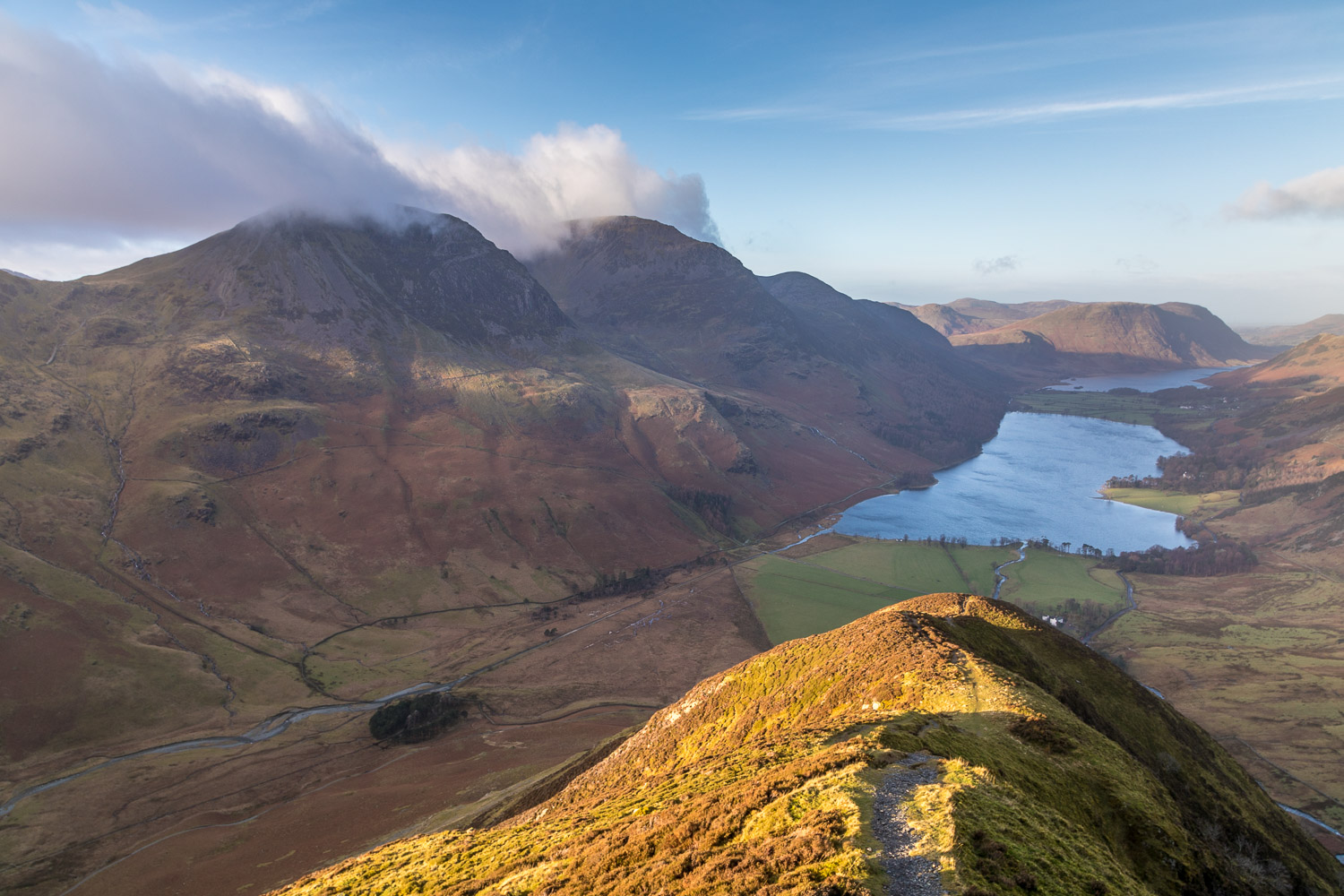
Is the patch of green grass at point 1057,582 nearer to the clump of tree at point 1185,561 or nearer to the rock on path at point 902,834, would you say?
the clump of tree at point 1185,561

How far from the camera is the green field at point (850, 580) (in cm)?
14750

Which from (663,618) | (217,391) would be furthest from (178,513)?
(663,618)

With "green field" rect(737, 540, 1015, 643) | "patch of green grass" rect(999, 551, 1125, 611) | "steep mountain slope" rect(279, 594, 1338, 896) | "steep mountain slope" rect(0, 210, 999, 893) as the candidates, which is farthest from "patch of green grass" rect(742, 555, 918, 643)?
"steep mountain slope" rect(279, 594, 1338, 896)

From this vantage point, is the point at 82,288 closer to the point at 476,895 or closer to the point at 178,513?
the point at 178,513

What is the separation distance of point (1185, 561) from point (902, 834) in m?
215

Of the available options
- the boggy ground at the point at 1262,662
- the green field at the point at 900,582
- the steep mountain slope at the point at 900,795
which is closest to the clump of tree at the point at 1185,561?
the boggy ground at the point at 1262,662

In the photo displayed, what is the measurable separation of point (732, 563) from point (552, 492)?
52998mm

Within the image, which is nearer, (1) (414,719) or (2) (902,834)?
(2) (902,834)

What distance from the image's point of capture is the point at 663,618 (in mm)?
146750

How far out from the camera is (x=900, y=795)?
23.9 m

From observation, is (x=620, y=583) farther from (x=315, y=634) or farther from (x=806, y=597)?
(x=315, y=634)

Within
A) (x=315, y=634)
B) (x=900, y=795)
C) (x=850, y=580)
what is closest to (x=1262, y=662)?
(x=850, y=580)

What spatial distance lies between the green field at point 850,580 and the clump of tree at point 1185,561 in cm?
2934

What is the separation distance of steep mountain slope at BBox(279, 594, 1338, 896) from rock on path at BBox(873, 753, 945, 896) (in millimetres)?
120
